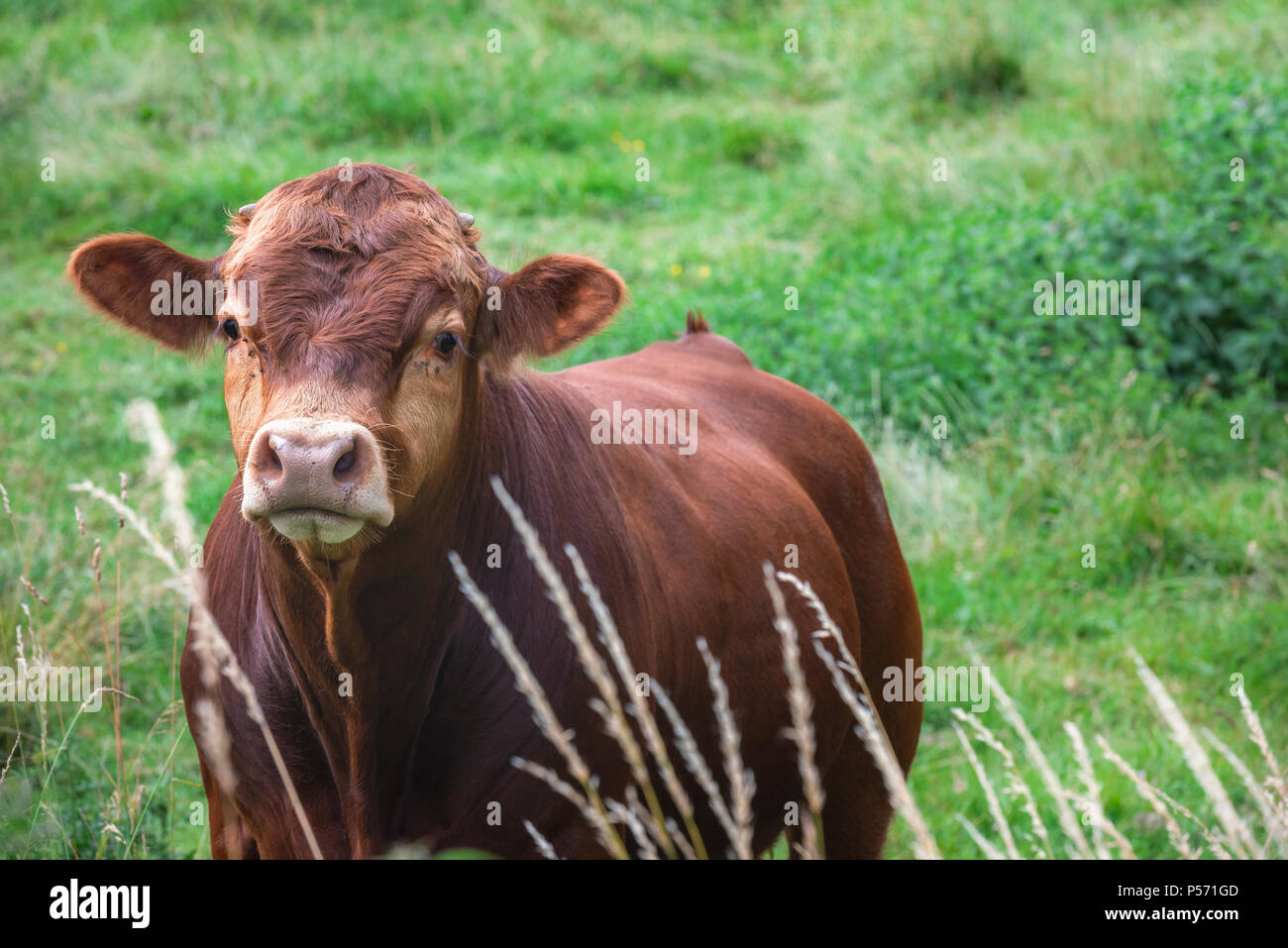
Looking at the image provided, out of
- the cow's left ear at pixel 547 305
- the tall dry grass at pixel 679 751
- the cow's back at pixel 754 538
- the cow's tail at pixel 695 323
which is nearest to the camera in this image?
the tall dry grass at pixel 679 751

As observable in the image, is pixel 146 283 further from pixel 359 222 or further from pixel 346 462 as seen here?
pixel 346 462

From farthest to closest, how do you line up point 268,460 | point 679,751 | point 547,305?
1. point 679,751
2. point 547,305
3. point 268,460

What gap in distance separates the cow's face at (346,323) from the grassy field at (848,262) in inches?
31.8

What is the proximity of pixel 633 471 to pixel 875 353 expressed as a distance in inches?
162

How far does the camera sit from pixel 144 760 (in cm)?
493

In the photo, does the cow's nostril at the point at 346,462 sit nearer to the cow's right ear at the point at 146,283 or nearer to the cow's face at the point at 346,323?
the cow's face at the point at 346,323

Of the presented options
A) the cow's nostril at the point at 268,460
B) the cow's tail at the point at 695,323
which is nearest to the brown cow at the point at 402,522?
the cow's nostril at the point at 268,460

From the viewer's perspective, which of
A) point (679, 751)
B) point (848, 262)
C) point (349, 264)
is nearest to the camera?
point (349, 264)

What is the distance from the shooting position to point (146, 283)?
3.32m

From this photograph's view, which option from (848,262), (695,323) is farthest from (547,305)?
(848,262)

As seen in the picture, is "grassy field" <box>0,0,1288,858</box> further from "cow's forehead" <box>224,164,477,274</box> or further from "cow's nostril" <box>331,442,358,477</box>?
"cow's nostril" <box>331,442,358,477</box>

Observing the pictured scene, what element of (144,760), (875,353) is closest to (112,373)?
(144,760)

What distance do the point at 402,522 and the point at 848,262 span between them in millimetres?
6393

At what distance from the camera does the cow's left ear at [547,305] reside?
323cm
